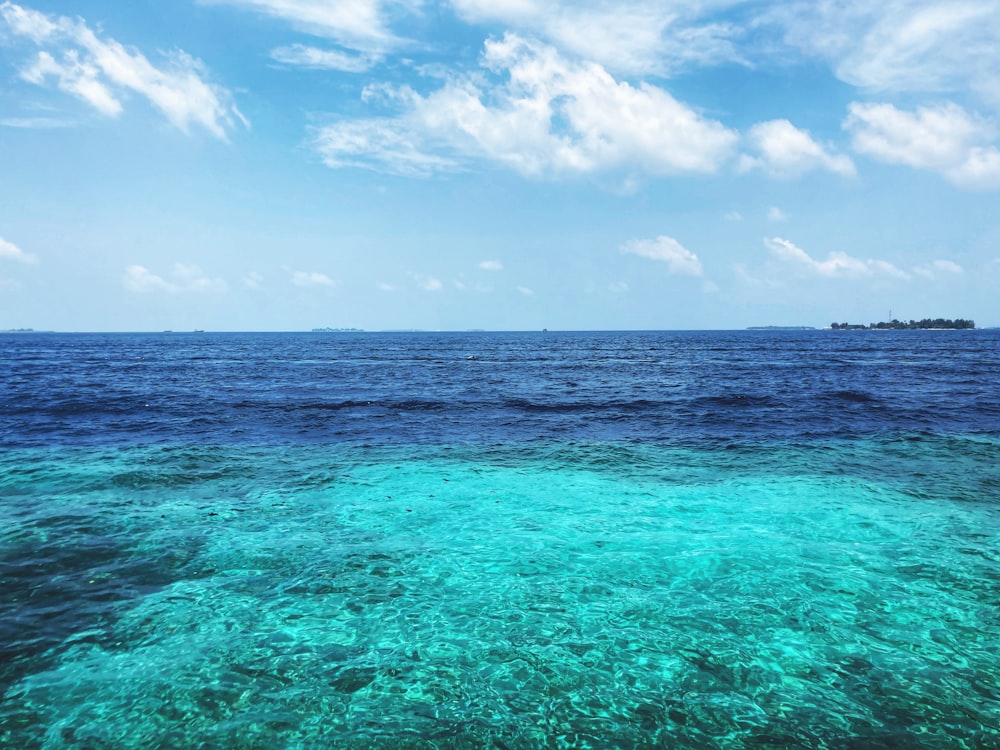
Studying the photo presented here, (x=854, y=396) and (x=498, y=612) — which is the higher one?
(x=854, y=396)

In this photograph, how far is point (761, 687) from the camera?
8602 millimetres

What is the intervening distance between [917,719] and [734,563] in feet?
17.5

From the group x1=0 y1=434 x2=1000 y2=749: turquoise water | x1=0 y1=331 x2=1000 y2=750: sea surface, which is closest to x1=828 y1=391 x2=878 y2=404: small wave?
x1=0 y1=331 x2=1000 y2=750: sea surface

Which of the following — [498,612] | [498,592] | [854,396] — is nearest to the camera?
[498,612]

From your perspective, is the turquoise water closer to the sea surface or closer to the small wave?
the sea surface

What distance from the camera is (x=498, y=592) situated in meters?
11.8

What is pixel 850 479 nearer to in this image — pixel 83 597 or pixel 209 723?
pixel 209 723

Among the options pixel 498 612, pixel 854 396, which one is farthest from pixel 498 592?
pixel 854 396

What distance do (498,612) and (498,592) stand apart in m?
0.82

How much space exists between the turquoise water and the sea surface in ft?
0.18

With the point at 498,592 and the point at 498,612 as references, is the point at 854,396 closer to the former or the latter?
the point at 498,592

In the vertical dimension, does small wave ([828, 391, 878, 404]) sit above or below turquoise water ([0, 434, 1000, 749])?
above

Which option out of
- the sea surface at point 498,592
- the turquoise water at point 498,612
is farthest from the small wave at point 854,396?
the turquoise water at point 498,612

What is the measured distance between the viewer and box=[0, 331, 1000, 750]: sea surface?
7996 mm
